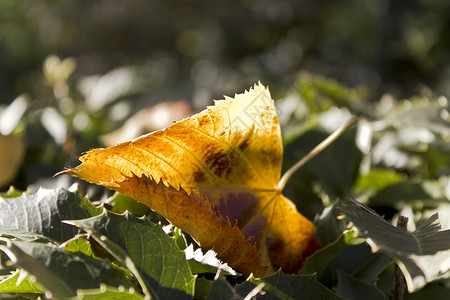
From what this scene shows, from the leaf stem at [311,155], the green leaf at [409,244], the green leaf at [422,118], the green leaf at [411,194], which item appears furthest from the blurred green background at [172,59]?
the green leaf at [409,244]

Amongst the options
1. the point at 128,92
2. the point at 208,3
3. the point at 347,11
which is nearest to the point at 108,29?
the point at 208,3

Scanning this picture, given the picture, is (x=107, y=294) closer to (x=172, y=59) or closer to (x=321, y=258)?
(x=321, y=258)

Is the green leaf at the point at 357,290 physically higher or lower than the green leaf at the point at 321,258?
lower

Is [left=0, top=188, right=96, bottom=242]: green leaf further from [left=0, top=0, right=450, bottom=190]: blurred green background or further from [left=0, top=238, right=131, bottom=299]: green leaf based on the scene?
[left=0, top=0, right=450, bottom=190]: blurred green background

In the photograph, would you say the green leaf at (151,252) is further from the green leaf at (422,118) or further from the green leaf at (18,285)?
the green leaf at (422,118)

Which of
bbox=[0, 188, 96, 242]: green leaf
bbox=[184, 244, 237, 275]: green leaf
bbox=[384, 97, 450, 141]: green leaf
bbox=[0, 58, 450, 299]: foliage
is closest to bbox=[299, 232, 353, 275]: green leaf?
bbox=[0, 58, 450, 299]: foliage

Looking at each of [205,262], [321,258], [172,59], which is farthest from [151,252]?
[172,59]
